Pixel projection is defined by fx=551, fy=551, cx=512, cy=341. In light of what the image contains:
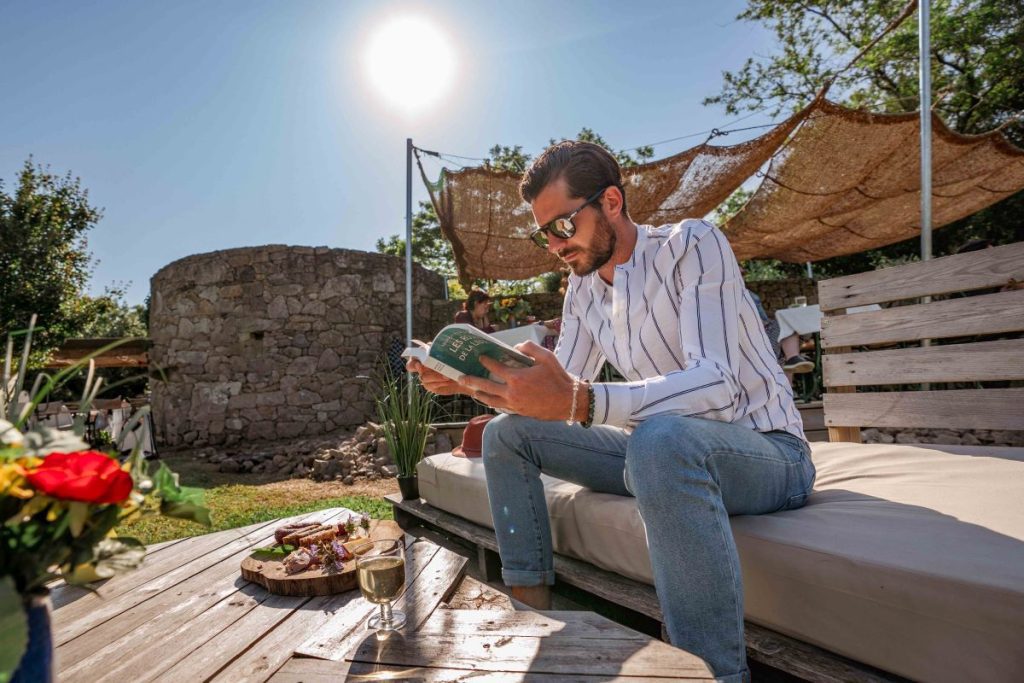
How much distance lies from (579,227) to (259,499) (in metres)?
4.23

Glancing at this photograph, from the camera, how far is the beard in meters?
1.66

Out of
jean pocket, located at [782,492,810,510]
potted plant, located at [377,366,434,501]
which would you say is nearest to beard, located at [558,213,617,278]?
jean pocket, located at [782,492,810,510]

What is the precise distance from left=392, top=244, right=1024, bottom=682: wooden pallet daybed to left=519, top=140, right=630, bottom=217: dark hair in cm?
91

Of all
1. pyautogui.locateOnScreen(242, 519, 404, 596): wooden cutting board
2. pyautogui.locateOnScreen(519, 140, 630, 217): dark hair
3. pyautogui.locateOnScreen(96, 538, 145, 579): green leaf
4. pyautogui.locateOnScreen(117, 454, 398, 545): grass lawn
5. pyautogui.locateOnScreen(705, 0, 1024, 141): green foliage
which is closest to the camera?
pyautogui.locateOnScreen(96, 538, 145, 579): green leaf

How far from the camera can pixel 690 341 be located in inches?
51.6

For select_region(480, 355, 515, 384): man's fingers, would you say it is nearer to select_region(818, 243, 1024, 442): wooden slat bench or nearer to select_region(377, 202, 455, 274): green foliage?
select_region(818, 243, 1024, 442): wooden slat bench

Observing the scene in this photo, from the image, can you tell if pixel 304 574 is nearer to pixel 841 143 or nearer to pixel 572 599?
pixel 572 599

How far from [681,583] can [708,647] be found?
0.11m

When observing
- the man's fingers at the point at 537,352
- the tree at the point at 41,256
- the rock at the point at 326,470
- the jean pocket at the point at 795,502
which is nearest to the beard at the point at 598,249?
the man's fingers at the point at 537,352

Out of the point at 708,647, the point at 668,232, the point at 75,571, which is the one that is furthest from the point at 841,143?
the point at 75,571

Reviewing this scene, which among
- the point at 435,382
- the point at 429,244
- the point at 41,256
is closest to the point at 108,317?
the point at 429,244

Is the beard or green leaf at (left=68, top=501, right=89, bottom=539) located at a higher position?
the beard

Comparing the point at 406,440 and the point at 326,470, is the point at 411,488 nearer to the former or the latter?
the point at 406,440

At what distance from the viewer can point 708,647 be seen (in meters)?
1.01
